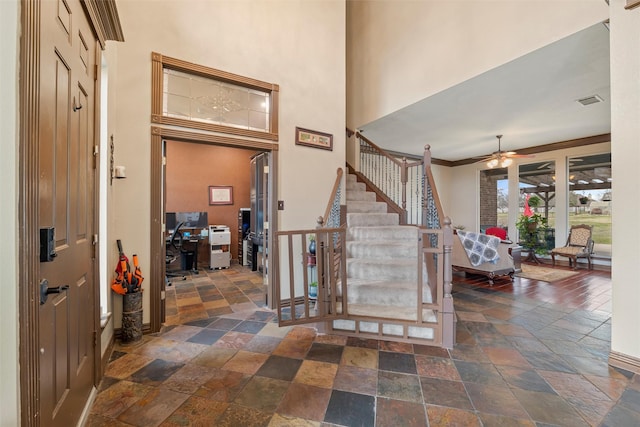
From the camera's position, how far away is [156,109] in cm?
286

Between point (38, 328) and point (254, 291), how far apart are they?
10.8ft

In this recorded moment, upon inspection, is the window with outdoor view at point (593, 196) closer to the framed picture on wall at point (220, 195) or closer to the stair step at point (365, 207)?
the stair step at point (365, 207)

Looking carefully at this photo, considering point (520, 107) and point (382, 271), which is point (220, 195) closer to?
point (382, 271)

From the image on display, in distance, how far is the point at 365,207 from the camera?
4.73 meters

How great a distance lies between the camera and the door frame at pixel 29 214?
0.95 metres

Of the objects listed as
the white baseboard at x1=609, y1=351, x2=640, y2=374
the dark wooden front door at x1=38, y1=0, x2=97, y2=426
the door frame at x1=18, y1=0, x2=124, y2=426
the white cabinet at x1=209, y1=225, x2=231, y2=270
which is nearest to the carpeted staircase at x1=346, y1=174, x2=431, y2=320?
the white baseboard at x1=609, y1=351, x2=640, y2=374

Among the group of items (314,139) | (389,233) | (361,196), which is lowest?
(389,233)

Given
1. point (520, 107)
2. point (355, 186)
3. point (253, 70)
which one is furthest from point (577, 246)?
point (253, 70)

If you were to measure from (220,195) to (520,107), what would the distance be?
6078 millimetres

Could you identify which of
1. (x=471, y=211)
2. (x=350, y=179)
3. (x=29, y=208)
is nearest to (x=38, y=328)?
(x=29, y=208)

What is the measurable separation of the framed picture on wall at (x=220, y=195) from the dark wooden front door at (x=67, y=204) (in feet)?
15.4

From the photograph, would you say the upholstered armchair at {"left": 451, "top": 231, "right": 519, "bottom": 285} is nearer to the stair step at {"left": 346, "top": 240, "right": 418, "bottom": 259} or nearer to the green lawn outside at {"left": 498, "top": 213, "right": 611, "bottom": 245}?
the stair step at {"left": 346, "top": 240, "right": 418, "bottom": 259}

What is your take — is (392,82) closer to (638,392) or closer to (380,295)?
(380,295)

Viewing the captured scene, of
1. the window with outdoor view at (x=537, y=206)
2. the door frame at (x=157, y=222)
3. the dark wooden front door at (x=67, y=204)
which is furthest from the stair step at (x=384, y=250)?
the window with outdoor view at (x=537, y=206)
